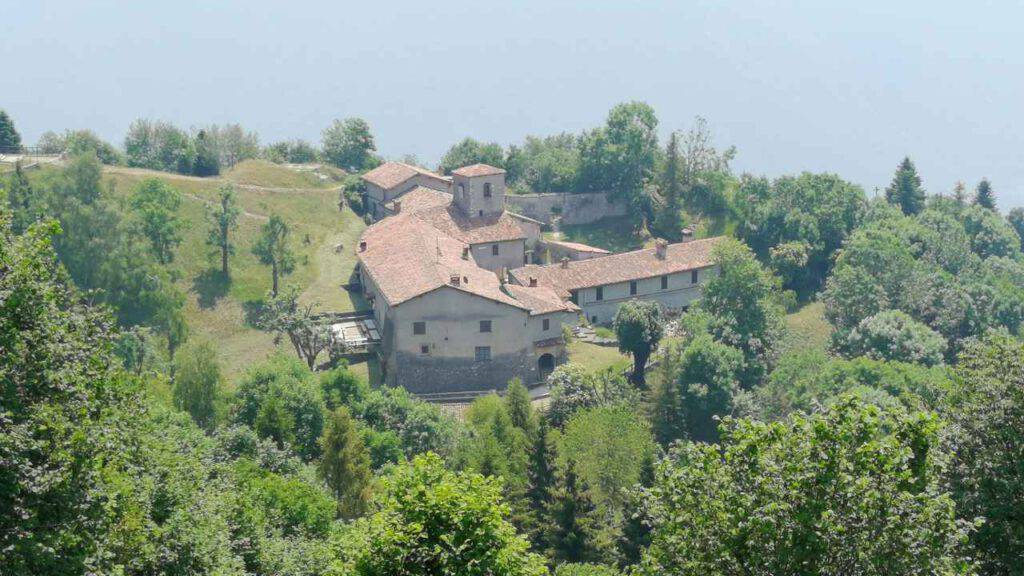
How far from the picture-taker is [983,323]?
7406cm

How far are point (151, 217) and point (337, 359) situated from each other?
17.9 meters

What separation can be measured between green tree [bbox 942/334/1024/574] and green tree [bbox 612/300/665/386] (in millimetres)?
40909

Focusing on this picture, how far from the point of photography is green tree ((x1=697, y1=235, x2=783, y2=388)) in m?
67.1

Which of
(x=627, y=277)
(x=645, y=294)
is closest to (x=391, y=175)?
(x=627, y=277)

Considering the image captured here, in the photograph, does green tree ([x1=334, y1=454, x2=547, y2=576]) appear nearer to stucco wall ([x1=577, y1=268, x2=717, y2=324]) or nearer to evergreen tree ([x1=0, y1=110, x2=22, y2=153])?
stucco wall ([x1=577, y1=268, x2=717, y2=324])

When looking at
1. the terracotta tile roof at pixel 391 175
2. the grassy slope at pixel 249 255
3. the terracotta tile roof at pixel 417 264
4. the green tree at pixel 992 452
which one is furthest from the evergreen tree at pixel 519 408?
the green tree at pixel 992 452

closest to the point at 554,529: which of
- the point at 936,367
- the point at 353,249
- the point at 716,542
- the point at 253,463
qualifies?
the point at 253,463

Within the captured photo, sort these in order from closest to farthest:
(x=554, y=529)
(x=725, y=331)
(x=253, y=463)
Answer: (x=253, y=463) → (x=554, y=529) → (x=725, y=331)

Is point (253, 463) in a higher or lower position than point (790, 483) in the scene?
lower

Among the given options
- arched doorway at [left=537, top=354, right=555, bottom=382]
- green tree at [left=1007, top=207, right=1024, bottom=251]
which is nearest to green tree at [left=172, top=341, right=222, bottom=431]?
arched doorway at [left=537, top=354, right=555, bottom=382]

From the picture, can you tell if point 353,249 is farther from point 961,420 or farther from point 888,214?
point 961,420

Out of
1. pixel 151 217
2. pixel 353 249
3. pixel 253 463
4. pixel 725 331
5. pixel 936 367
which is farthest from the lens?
pixel 353 249

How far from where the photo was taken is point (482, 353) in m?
64.2

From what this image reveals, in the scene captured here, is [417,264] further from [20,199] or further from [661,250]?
[20,199]
